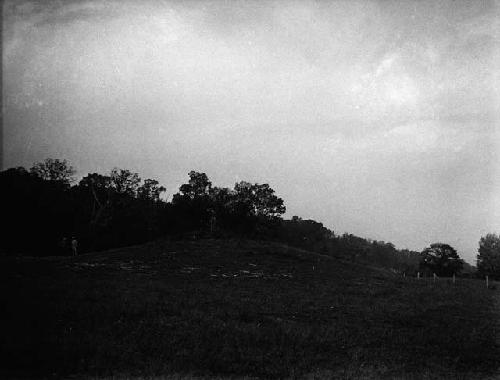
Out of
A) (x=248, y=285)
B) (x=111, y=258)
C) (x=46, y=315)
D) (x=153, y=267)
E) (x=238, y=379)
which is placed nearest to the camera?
(x=238, y=379)

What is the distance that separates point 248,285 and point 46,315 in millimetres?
18449

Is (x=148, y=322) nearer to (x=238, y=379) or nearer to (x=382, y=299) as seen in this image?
(x=238, y=379)

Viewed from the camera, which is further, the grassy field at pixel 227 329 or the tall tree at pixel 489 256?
the tall tree at pixel 489 256

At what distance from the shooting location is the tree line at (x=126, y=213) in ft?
205

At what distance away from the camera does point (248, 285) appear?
105ft

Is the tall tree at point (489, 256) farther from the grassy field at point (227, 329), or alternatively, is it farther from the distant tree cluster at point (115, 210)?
the grassy field at point (227, 329)

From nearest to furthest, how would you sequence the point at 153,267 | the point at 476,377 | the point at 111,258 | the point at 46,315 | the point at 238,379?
the point at 238,379
the point at 476,377
the point at 46,315
the point at 153,267
the point at 111,258

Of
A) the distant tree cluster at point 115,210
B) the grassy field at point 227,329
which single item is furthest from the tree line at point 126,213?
the grassy field at point 227,329

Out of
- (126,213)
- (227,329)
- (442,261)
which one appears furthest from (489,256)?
(227,329)

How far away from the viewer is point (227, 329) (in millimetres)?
16109

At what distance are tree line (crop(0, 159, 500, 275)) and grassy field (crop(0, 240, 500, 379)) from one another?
1295 inches

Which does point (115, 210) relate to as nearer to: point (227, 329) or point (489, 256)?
point (227, 329)

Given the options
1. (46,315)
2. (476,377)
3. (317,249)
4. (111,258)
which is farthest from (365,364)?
(317,249)

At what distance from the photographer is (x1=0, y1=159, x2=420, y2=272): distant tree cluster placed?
62.2 m
